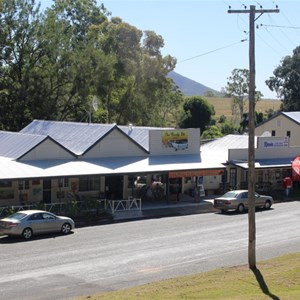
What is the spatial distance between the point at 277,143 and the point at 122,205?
19.3 metres

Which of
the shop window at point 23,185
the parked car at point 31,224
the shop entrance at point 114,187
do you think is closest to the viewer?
the parked car at point 31,224

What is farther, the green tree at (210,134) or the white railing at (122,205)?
the green tree at (210,134)

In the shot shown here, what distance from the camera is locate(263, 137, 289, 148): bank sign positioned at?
50688mm

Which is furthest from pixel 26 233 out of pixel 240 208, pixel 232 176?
pixel 232 176

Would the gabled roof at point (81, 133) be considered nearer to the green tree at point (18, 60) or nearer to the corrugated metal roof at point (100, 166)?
the corrugated metal roof at point (100, 166)

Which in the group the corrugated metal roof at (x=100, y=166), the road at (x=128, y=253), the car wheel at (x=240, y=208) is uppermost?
the corrugated metal roof at (x=100, y=166)

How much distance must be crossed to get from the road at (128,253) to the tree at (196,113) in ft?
191

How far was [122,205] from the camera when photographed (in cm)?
3694

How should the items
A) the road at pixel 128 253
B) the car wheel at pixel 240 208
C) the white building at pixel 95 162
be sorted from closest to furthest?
the road at pixel 128 253
the white building at pixel 95 162
the car wheel at pixel 240 208

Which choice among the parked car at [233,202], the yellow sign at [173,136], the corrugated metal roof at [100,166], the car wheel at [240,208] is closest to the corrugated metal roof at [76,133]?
the corrugated metal roof at [100,166]

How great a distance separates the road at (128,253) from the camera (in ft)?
67.2

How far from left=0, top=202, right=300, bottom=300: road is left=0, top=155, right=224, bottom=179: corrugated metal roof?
169 inches

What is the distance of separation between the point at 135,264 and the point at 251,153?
609cm

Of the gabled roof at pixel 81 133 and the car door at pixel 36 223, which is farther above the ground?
the gabled roof at pixel 81 133
